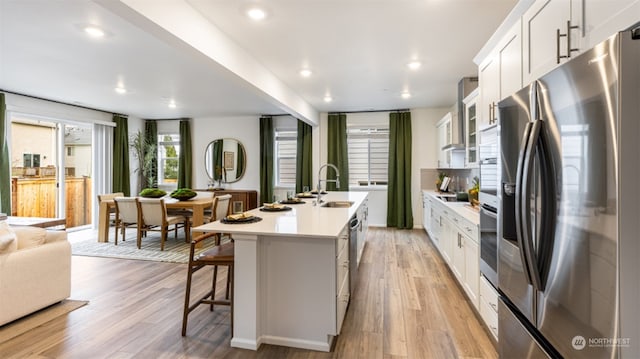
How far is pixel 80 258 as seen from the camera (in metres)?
4.53

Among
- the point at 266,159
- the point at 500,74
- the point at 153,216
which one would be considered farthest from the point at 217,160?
the point at 500,74

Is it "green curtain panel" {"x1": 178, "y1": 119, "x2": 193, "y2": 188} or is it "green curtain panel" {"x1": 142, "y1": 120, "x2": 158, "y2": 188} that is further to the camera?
"green curtain panel" {"x1": 142, "y1": 120, "x2": 158, "y2": 188}

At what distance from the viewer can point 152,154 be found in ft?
26.5

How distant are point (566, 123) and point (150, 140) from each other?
8.83 m

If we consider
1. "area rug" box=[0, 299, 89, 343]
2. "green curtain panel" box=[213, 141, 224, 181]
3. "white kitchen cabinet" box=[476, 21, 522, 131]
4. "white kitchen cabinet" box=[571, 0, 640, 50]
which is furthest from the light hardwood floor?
"green curtain panel" box=[213, 141, 224, 181]

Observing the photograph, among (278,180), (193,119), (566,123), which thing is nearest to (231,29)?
(566,123)

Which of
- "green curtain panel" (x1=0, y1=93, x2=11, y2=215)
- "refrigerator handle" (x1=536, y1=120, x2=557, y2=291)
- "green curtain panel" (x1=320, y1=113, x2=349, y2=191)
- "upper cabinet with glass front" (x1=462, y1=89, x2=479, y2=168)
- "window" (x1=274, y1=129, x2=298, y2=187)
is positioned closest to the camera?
"refrigerator handle" (x1=536, y1=120, x2=557, y2=291)

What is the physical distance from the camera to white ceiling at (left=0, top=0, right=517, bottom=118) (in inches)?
102

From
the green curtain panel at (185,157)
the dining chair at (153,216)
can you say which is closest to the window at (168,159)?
the green curtain panel at (185,157)

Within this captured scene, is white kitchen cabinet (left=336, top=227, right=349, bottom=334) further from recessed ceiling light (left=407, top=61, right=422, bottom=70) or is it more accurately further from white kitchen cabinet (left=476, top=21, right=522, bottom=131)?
recessed ceiling light (left=407, top=61, right=422, bottom=70)

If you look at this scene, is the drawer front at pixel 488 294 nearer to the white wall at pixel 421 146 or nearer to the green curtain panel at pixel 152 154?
the white wall at pixel 421 146

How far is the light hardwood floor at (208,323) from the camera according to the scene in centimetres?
221

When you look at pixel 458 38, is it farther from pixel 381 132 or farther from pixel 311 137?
pixel 311 137

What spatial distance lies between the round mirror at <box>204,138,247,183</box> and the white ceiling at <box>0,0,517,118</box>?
83.5 inches
